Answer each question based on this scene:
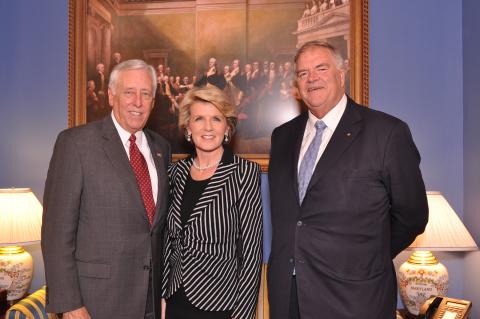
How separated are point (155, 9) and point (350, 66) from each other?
1472 millimetres

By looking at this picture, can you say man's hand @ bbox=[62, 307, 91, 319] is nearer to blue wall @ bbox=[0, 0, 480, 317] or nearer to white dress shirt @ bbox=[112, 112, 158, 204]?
white dress shirt @ bbox=[112, 112, 158, 204]

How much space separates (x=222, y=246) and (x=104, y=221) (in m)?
0.57

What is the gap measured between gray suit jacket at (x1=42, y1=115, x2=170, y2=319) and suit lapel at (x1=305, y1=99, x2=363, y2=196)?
2.74 ft

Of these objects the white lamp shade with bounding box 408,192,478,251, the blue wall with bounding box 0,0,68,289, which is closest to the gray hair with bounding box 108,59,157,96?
the blue wall with bounding box 0,0,68,289

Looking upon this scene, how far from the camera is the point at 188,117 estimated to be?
2355 mm

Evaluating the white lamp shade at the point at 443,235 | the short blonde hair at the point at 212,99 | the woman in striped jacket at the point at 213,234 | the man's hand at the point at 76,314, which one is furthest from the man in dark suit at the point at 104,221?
the white lamp shade at the point at 443,235

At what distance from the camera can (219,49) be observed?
3092mm

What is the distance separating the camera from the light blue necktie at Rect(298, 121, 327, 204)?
1954 millimetres

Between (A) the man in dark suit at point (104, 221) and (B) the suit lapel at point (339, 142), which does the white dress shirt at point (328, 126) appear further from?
(A) the man in dark suit at point (104, 221)

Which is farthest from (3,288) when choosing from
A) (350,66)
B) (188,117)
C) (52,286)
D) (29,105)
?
(350,66)

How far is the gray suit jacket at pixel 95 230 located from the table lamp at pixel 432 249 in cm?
155

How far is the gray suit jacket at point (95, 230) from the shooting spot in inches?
75.3

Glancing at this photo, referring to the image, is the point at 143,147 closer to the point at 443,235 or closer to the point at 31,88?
the point at 31,88

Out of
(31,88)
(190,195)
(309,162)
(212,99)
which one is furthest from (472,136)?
(31,88)
